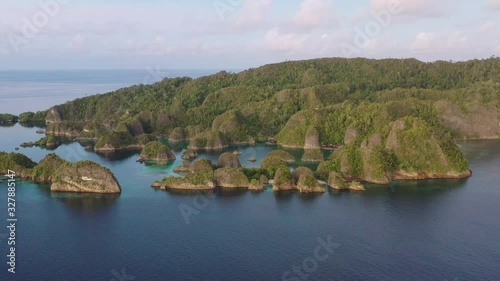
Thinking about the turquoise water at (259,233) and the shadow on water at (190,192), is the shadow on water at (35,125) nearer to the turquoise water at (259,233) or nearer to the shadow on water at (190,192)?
the turquoise water at (259,233)

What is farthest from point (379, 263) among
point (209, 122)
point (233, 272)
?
point (209, 122)

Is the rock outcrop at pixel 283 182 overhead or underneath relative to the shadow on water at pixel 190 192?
overhead

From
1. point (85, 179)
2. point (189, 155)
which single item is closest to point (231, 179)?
point (85, 179)

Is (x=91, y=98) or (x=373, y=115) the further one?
(x=91, y=98)

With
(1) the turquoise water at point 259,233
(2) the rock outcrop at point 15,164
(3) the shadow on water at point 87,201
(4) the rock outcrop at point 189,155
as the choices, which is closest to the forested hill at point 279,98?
(4) the rock outcrop at point 189,155

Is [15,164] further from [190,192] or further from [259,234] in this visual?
[259,234]

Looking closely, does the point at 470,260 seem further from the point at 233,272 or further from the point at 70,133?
the point at 70,133
